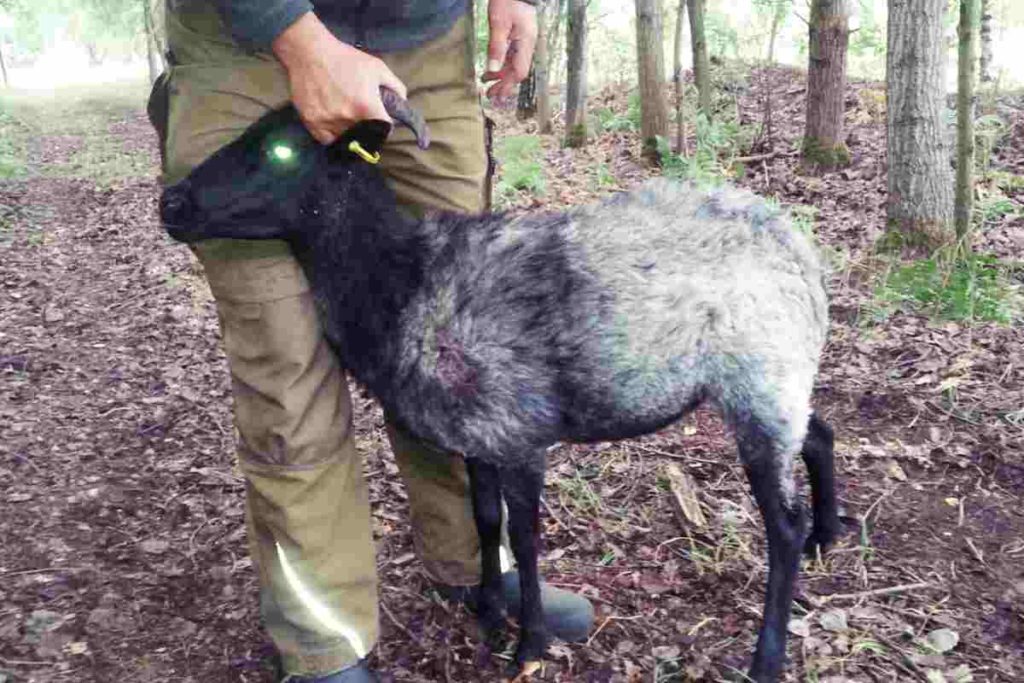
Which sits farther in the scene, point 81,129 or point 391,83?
point 81,129

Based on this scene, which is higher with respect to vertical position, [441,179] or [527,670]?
[441,179]

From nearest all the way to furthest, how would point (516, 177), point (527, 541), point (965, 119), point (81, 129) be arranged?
point (527, 541) < point (965, 119) < point (516, 177) < point (81, 129)

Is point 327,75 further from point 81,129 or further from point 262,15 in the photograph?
point 81,129

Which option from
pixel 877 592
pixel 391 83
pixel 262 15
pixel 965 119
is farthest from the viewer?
pixel 965 119

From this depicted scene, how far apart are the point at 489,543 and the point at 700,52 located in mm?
9542

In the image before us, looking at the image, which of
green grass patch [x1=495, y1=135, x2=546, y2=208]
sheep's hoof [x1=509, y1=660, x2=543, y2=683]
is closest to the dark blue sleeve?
sheep's hoof [x1=509, y1=660, x2=543, y2=683]

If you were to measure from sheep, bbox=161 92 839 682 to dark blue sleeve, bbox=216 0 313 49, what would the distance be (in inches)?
12.3

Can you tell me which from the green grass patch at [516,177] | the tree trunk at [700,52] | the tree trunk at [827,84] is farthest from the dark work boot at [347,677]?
the tree trunk at [700,52]

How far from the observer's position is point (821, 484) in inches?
144

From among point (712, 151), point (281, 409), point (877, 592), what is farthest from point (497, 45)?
point (712, 151)

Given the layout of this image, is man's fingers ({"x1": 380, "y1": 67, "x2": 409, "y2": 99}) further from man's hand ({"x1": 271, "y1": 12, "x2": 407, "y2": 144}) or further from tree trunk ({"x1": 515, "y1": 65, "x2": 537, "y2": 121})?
tree trunk ({"x1": 515, "y1": 65, "x2": 537, "y2": 121})

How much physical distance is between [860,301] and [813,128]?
4386 millimetres

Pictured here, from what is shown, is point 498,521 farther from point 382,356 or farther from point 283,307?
point 283,307

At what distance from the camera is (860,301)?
6.08m
